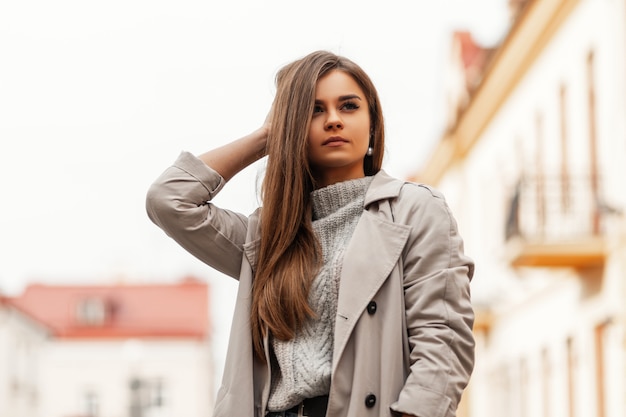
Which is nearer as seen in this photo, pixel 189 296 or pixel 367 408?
pixel 367 408

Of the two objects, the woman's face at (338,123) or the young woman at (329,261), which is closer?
the young woman at (329,261)

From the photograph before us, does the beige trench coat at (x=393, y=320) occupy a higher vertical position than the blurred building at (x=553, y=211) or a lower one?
lower

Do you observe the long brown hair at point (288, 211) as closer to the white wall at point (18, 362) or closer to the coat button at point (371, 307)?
the coat button at point (371, 307)

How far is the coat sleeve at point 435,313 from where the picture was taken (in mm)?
4195

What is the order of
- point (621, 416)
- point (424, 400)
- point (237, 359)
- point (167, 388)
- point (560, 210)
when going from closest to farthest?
point (424, 400) < point (237, 359) < point (621, 416) < point (560, 210) < point (167, 388)

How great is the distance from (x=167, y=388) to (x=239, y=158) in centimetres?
6015

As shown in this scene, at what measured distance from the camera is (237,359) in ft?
14.7

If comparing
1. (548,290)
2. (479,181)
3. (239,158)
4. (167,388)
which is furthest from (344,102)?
(167,388)

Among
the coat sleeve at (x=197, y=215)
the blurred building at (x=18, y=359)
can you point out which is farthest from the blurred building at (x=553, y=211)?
the blurred building at (x=18, y=359)

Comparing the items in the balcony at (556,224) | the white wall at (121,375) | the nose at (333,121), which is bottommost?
the white wall at (121,375)

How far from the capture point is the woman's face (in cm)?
452

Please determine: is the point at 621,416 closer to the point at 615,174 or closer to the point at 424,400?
the point at 615,174

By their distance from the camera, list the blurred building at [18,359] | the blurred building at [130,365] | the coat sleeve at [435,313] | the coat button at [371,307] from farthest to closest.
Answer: the blurred building at [130,365] < the blurred building at [18,359] < the coat button at [371,307] < the coat sleeve at [435,313]

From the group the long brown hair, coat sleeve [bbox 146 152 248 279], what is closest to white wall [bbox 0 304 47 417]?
coat sleeve [bbox 146 152 248 279]
